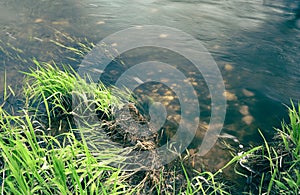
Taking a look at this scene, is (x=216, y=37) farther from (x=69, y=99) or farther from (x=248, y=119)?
(x=69, y=99)

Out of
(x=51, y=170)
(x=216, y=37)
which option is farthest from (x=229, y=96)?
(x=51, y=170)

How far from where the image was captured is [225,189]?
6.59 ft

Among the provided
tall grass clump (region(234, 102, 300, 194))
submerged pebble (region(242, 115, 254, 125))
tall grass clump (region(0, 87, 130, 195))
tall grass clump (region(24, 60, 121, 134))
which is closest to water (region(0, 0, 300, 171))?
submerged pebble (region(242, 115, 254, 125))

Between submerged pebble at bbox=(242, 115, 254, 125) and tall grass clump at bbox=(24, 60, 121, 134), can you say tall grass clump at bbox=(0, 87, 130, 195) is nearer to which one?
tall grass clump at bbox=(24, 60, 121, 134)

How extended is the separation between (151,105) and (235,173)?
35.6 inches

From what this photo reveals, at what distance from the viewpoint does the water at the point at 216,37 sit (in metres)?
2.70

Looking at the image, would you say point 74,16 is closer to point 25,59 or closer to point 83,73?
point 25,59

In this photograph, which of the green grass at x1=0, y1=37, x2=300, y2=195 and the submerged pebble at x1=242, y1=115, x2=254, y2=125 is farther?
the submerged pebble at x1=242, y1=115, x2=254, y2=125

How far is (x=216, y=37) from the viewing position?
3.62m

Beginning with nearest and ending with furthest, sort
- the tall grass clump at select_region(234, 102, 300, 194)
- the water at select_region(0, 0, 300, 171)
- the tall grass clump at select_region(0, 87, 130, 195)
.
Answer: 1. the tall grass clump at select_region(0, 87, 130, 195)
2. the tall grass clump at select_region(234, 102, 300, 194)
3. the water at select_region(0, 0, 300, 171)

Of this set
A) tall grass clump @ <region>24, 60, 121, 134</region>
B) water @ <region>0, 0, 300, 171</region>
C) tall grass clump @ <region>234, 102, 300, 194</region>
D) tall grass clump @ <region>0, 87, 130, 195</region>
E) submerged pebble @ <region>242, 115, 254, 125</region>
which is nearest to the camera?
tall grass clump @ <region>0, 87, 130, 195</region>

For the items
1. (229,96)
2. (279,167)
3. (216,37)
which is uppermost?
(216,37)

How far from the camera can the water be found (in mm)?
2697

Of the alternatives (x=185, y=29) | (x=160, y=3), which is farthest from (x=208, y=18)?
(x=160, y=3)
